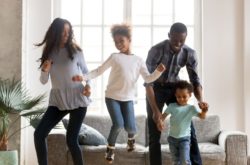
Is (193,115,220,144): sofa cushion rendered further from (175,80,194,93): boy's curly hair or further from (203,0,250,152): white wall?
(175,80,194,93): boy's curly hair

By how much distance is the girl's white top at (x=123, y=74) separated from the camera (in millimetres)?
3693

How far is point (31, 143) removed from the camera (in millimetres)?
5570

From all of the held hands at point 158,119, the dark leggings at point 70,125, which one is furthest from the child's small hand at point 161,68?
the dark leggings at point 70,125

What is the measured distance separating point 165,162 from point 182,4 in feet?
7.92

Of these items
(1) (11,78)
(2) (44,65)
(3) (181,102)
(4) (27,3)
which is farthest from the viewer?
(4) (27,3)

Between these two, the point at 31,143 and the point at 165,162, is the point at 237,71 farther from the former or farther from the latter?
the point at 31,143

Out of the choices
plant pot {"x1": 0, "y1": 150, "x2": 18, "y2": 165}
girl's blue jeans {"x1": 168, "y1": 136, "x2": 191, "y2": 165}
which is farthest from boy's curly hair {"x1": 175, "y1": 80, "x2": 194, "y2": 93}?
plant pot {"x1": 0, "y1": 150, "x2": 18, "y2": 165}

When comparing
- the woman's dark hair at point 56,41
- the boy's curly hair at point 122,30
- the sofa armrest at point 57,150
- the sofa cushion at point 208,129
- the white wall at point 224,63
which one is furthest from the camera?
the white wall at point 224,63

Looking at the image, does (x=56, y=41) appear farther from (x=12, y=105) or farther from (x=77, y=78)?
(x=12, y=105)

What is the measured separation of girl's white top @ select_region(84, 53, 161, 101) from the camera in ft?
12.1

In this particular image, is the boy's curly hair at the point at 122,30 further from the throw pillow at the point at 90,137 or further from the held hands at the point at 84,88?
the throw pillow at the point at 90,137

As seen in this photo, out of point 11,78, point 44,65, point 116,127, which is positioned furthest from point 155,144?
point 11,78

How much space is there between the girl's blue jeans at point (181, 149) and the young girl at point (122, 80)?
37 centimetres

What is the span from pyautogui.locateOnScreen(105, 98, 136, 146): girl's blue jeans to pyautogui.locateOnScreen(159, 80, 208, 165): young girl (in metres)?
0.28
